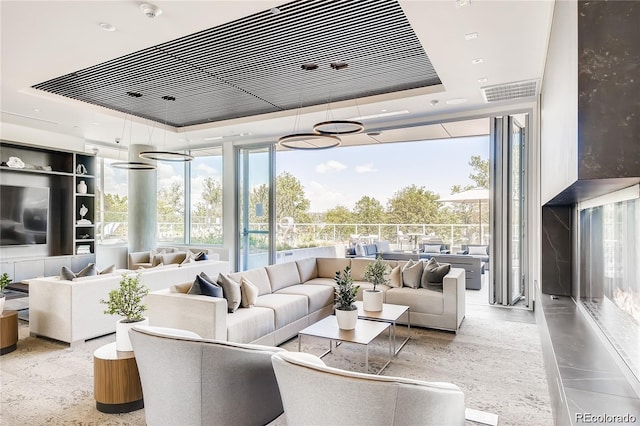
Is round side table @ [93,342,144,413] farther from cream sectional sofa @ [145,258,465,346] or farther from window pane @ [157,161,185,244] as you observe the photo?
window pane @ [157,161,185,244]

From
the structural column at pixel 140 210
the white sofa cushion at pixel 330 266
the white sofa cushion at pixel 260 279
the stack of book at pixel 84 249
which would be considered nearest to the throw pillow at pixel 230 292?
the white sofa cushion at pixel 260 279

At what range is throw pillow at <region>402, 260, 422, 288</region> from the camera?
507 centimetres

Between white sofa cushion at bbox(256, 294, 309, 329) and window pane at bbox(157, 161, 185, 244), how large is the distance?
600 cm

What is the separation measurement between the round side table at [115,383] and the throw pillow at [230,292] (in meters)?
1.19

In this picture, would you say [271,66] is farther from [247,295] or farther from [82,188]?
[82,188]

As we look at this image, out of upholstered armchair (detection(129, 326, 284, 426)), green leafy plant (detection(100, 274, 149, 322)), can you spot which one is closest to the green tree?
green leafy plant (detection(100, 274, 149, 322))

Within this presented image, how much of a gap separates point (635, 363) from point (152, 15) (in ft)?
13.1

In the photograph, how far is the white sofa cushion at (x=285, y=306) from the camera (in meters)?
4.12

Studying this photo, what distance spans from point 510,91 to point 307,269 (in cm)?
384

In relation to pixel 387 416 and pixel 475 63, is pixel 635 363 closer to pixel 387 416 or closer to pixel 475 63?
pixel 387 416

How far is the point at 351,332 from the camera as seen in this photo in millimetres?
3447

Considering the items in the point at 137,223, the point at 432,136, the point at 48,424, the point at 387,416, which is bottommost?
the point at 48,424

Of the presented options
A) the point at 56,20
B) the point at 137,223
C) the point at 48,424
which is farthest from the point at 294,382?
the point at 137,223

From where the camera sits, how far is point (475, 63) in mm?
4203
